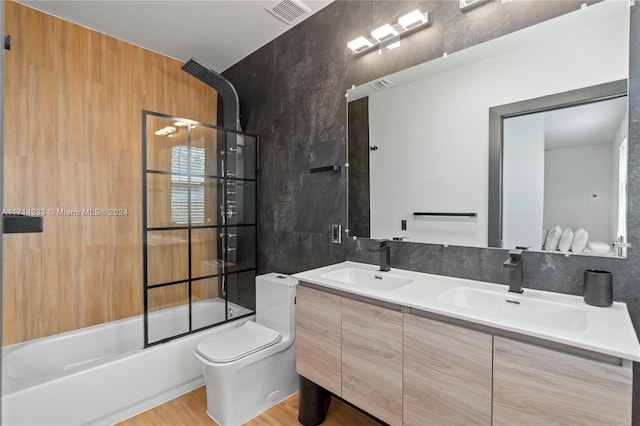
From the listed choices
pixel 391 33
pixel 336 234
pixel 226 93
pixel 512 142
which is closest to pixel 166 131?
pixel 226 93

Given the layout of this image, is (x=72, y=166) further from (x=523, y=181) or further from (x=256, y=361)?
(x=523, y=181)

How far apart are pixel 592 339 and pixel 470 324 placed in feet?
1.18

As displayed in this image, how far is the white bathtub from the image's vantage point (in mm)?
1774

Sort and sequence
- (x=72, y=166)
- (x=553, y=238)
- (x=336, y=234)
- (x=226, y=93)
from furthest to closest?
(x=226, y=93) < (x=72, y=166) < (x=336, y=234) < (x=553, y=238)

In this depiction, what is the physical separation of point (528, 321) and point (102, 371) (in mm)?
2320

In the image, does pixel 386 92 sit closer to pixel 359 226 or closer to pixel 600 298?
pixel 359 226

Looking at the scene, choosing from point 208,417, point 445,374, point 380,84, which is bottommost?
point 208,417

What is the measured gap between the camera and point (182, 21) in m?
2.51

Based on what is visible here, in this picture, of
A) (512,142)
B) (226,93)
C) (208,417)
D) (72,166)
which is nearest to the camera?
(512,142)

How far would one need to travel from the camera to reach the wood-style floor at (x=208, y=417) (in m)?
1.97

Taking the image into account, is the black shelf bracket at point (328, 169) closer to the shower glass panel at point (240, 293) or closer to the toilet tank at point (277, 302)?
the toilet tank at point (277, 302)

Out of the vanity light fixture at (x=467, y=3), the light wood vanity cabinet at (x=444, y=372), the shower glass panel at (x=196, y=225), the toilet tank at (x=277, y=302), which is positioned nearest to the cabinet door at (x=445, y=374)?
the light wood vanity cabinet at (x=444, y=372)

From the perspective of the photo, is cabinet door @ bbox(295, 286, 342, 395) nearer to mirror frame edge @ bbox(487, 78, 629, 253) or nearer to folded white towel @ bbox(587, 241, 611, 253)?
mirror frame edge @ bbox(487, 78, 629, 253)

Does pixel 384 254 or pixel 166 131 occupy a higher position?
pixel 166 131
